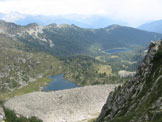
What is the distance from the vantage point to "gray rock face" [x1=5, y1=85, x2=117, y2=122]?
121312mm

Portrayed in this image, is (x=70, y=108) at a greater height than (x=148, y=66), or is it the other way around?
(x=148, y=66)

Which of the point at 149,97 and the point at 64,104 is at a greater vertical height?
the point at 149,97

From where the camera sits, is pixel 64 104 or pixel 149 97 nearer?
pixel 149 97

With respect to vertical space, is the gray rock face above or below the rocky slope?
below

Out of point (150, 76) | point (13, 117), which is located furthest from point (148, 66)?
point (13, 117)

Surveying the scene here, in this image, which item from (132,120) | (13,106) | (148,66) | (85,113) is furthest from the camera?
(13,106)

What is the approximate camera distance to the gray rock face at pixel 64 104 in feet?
398

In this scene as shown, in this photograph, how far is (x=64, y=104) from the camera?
137250 millimetres

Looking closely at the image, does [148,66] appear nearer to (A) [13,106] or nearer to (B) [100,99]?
(B) [100,99]

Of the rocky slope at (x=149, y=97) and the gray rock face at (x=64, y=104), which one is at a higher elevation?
the rocky slope at (x=149, y=97)

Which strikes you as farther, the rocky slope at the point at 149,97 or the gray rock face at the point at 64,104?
the gray rock face at the point at 64,104

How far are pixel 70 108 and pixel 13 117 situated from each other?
46.6 metres

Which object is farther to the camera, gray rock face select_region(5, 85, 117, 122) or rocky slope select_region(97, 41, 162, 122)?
gray rock face select_region(5, 85, 117, 122)

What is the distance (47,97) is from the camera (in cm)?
15325
